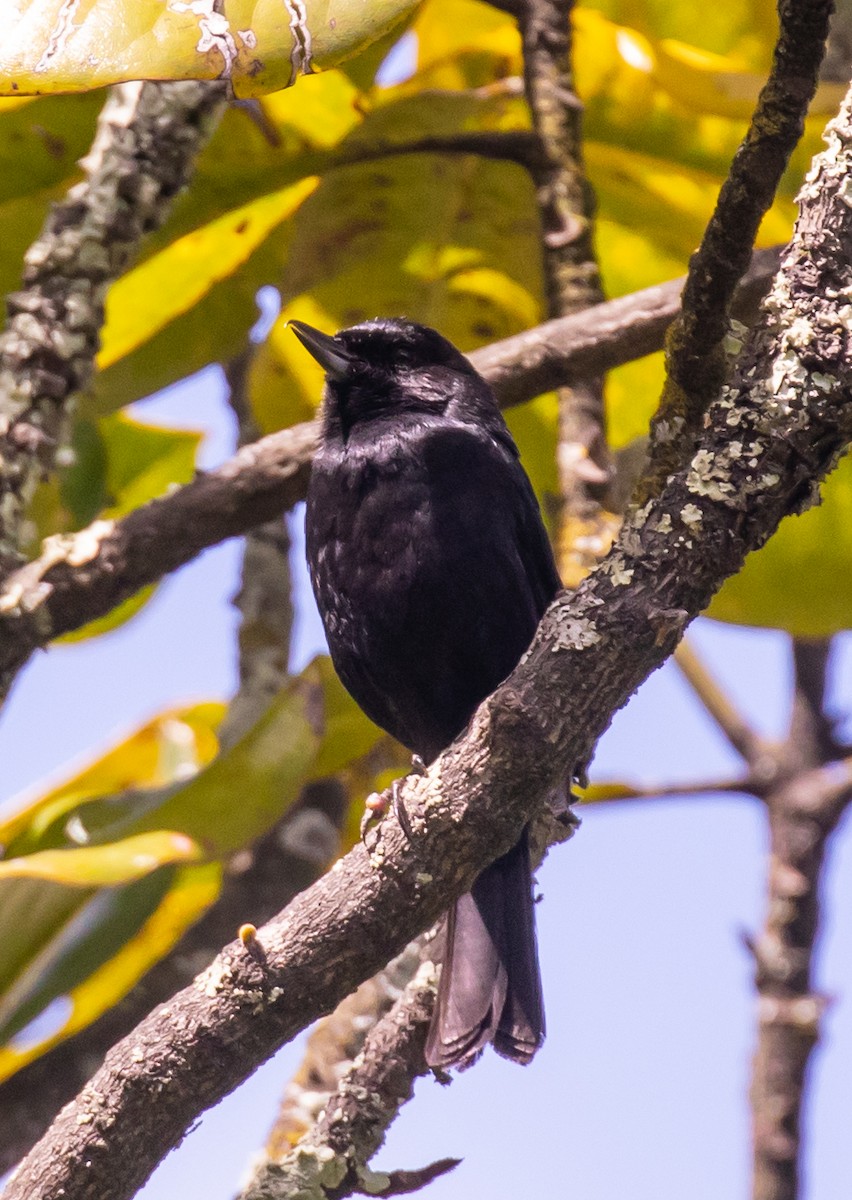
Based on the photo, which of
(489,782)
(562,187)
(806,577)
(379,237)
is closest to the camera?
(489,782)

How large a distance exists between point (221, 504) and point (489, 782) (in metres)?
1.35

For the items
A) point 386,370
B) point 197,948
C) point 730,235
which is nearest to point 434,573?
point 386,370

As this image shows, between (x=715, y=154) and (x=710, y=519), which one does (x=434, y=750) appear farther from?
(x=715, y=154)

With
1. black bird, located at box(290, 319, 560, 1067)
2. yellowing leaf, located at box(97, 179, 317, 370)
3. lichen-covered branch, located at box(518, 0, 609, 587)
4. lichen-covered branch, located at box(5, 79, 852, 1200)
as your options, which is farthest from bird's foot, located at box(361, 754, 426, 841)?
yellowing leaf, located at box(97, 179, 317, 370)

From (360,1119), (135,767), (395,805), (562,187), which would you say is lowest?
(360,1119)

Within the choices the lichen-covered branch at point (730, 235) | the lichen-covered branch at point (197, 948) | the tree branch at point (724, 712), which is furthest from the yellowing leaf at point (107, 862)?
the tree branch at point (724, 712)

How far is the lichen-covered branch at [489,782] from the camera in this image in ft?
6.15

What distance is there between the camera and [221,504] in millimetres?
3074

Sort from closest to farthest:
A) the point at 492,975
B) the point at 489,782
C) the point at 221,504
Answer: the point at 489,782
the point at 492,975
the point at 221,504

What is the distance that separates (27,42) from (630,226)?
7.44 feet

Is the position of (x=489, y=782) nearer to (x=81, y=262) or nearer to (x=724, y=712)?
(x=81, y=262)

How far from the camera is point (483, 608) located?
9.27 ft

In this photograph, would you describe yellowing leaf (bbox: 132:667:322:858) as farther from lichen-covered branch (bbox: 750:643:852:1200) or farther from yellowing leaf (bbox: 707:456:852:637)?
lichen-covered branch (bbox: 750:643:852:1200)

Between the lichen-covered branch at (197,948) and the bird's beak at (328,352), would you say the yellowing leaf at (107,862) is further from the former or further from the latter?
the bird's beak at (328,352)
